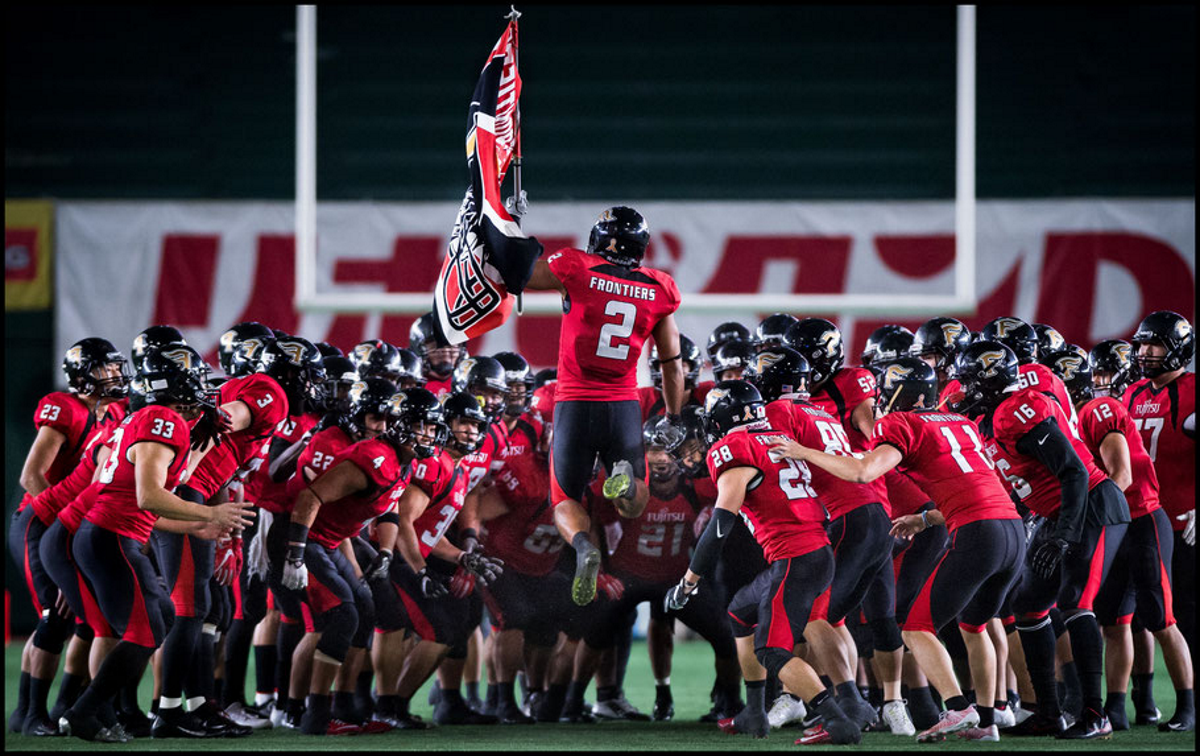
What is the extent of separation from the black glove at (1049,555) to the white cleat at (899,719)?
0.99 meters

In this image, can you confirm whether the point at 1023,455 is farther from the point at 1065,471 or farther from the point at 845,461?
the point at 845,461

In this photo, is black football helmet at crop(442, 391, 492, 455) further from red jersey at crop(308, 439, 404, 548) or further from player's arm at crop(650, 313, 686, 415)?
player's arm at crop(650, 313, 686, 415)

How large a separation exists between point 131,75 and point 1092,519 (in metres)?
11.9

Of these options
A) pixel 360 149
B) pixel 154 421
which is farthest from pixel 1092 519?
pixel 360 149

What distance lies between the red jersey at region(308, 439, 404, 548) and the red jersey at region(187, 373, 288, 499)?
1.47 feet

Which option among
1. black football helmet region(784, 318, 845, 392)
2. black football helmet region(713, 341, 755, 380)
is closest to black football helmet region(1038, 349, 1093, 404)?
black football helmet region(784, 318, 845, 392)

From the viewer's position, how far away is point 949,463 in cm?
740

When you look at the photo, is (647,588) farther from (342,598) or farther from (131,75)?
(131,75)

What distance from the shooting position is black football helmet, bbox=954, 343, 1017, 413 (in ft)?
24.9

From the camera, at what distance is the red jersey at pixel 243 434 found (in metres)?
7.71

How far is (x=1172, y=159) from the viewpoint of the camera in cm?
1561

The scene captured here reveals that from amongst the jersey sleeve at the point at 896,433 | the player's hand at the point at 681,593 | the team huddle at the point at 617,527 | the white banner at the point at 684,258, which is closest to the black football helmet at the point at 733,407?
the team huddle at the point at 617,527

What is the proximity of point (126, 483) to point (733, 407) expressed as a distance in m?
3.00

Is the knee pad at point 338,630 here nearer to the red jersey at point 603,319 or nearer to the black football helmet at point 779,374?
the red jersey at point 603,319
